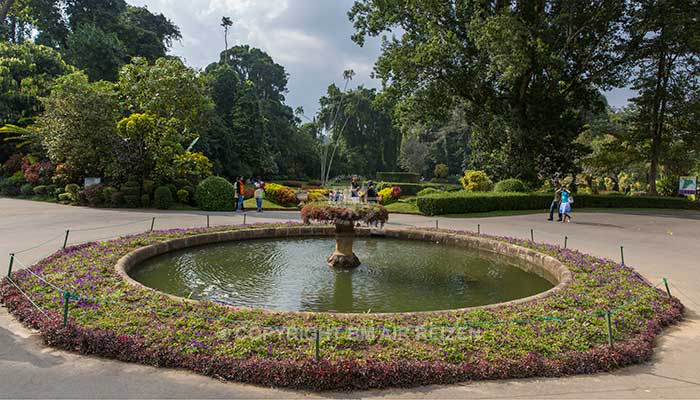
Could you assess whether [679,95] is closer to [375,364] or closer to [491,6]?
[491,6]

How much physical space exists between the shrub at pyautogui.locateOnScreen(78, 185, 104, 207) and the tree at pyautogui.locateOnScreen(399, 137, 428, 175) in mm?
44000

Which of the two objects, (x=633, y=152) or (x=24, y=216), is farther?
(x=633, y=152)

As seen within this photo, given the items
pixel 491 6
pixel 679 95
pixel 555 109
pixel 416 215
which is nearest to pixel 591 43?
pixel 555 109

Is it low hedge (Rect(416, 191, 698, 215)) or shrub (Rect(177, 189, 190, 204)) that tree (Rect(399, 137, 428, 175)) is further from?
shrub (Rect(177, 189, 190, 204))

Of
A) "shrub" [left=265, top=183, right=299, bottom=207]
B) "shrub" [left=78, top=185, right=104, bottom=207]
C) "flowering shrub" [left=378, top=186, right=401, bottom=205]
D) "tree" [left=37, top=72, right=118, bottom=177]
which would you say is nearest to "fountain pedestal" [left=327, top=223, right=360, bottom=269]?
"shrub" [left=265, top=183, right=299, bottom=207]

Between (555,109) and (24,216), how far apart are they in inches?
988

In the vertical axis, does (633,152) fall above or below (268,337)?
above

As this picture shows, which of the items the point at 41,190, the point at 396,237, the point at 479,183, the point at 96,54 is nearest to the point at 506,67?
the point at 479,183

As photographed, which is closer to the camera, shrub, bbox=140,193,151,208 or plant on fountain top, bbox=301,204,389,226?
plant on fountain top, bbox=301,204,389,226

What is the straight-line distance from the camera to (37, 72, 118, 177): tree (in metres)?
19.1

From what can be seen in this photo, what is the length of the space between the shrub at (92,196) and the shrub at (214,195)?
431 centimetres

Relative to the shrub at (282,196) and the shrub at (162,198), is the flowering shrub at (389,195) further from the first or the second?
the shrub at (162,198)

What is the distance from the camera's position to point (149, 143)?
1966cm

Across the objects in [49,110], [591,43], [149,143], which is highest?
[591,43]
